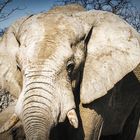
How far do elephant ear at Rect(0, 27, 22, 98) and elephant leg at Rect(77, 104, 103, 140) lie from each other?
0.60 m

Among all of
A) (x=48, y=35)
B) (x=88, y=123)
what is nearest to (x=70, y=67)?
(x=48, y=35)

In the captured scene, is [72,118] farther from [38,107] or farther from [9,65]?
[9,65]

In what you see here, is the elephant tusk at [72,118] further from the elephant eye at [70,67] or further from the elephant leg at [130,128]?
the elephant leg at [130,128]

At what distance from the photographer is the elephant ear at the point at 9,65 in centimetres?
529

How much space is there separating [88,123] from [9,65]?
88 centimetres

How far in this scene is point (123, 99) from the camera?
6086mm

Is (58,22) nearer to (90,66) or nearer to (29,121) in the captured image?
(90,66)

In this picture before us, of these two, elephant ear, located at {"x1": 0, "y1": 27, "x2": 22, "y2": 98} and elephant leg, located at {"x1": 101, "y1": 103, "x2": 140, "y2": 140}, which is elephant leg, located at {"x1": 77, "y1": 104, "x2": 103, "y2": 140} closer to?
elephant ear, located at {"x1": 0, "y1": 27, "x2": 22, "y2": 98}

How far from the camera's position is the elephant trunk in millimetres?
4277

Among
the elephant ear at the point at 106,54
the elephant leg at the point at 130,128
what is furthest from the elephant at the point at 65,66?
the elephant leg at the point at 130,128

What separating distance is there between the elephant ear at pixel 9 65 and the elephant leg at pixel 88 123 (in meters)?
0.60

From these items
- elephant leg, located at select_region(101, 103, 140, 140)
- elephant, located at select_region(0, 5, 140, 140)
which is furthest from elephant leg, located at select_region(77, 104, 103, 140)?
elephant leg, located at select_region(101, 103, 140, 140)

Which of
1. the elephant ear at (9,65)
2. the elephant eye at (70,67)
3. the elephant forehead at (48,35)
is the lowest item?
the elephant ear at (9,65)

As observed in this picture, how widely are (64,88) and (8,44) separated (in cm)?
103
